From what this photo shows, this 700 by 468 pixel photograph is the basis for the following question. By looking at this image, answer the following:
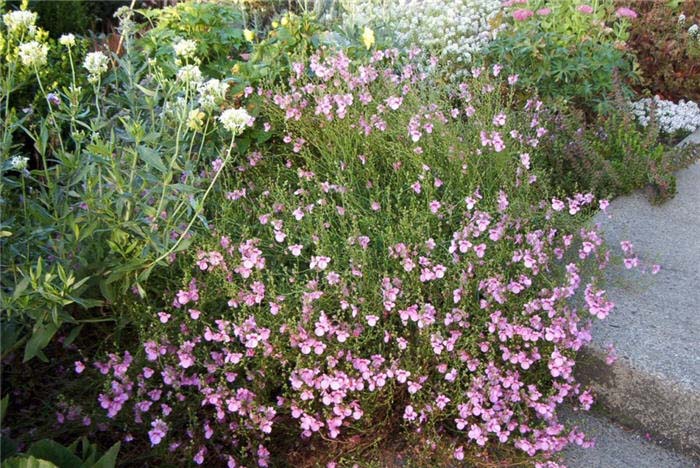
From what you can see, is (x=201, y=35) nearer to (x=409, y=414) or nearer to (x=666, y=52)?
(x=409, y=414)

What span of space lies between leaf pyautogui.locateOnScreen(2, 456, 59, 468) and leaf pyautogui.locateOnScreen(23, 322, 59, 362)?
760 millimetres

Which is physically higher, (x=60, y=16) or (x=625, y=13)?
(x=625, y=13)

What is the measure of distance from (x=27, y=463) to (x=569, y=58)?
150 inches

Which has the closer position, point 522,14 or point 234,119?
point 234,119

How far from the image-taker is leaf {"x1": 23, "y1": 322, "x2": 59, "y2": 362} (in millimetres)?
2410

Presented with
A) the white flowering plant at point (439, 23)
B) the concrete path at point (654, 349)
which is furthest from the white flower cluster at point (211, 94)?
the white flowering plant at point (439, 23)

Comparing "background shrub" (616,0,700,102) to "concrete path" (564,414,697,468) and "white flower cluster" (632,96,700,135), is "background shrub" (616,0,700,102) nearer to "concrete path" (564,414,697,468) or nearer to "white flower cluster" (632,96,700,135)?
"white flower cluster" (632,96,700,135)

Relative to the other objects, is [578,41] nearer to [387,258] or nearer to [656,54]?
[656,54]

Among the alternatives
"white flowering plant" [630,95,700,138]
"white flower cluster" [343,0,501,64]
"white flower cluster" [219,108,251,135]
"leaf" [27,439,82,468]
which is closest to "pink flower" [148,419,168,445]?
"leaf" [27,439,82,468]

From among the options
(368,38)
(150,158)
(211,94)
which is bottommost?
(150,158)

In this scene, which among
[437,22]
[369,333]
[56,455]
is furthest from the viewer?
[437,22]

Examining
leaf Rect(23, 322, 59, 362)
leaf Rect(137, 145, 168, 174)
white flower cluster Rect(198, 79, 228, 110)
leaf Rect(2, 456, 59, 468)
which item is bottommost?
leaf Rect(23, 322, 59, 362)

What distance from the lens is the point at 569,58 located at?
446cm

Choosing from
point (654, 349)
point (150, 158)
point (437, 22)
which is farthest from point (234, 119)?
point (437, 22)
